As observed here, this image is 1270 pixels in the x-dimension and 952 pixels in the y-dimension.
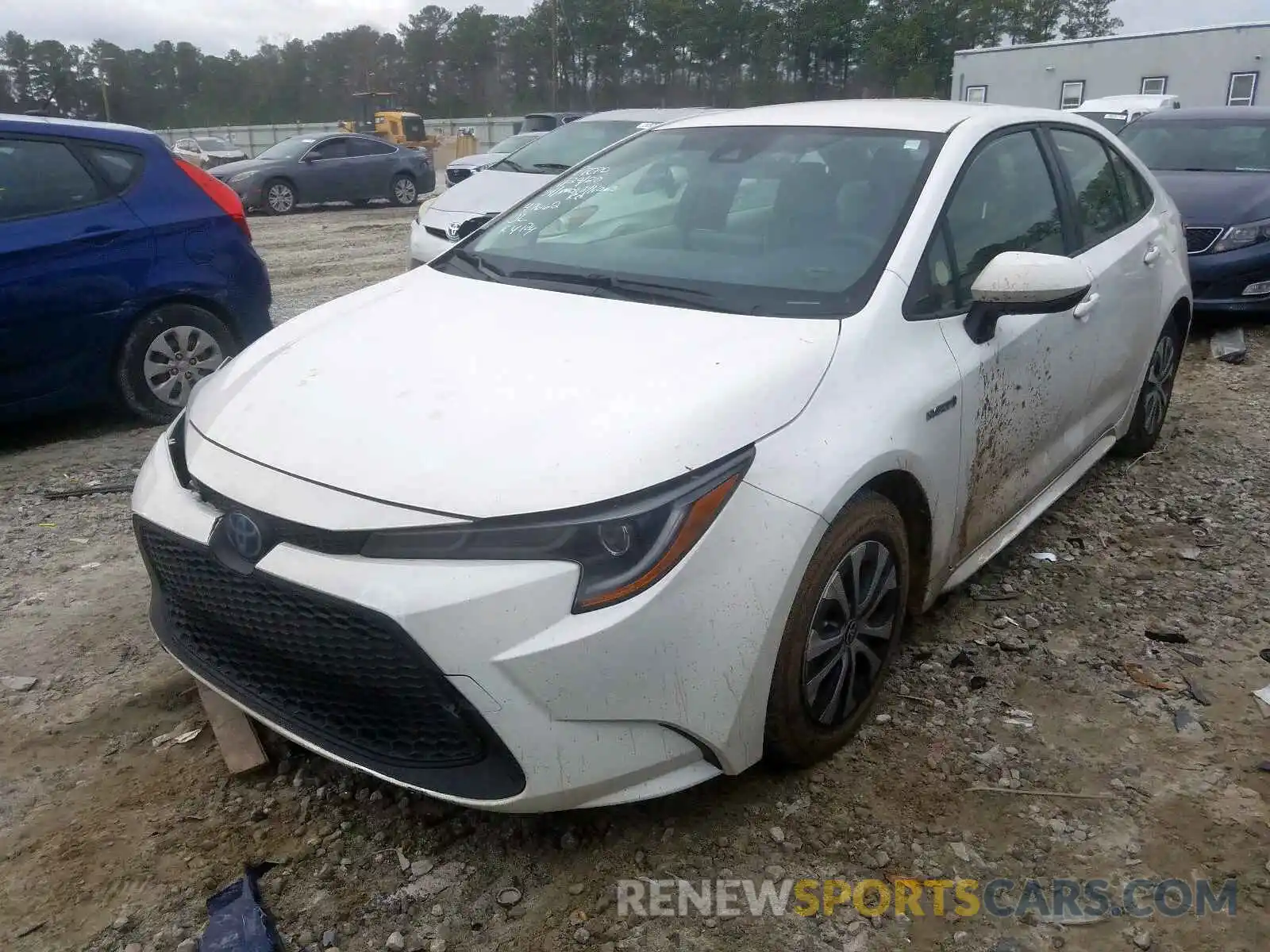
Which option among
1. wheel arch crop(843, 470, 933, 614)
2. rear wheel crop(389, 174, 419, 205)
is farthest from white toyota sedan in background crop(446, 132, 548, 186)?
wheel arch crop(843, 470, 933, 614)

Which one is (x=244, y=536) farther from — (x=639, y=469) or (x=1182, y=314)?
(x=1182, y=314)

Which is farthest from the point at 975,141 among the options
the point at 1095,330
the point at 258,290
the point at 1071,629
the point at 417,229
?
the point at 417,229

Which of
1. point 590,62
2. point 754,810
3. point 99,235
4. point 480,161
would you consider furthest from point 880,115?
point 590,62

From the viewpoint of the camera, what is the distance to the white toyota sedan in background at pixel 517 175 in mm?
8039

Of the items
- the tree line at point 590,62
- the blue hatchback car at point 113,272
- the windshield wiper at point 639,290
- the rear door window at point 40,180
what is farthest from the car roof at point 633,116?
the tree line at point 590,62

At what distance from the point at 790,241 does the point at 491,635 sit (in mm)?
1581

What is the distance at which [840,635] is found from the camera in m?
2.55

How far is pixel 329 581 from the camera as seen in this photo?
6.82 ft

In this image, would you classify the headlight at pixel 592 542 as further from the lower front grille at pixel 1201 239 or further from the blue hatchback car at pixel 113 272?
the lower front grille at pixel 1201 239

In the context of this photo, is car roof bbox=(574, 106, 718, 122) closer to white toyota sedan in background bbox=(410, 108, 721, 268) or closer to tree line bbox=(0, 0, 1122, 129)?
white toyota sedan in background bbox=(410, 108, 721, 268)

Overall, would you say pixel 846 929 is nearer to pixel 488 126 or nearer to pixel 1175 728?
pixel 1175 728

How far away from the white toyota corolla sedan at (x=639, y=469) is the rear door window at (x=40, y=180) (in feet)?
8.86

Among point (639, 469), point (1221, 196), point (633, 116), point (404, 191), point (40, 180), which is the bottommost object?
point (404, 191)

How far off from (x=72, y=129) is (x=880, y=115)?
4.07m
